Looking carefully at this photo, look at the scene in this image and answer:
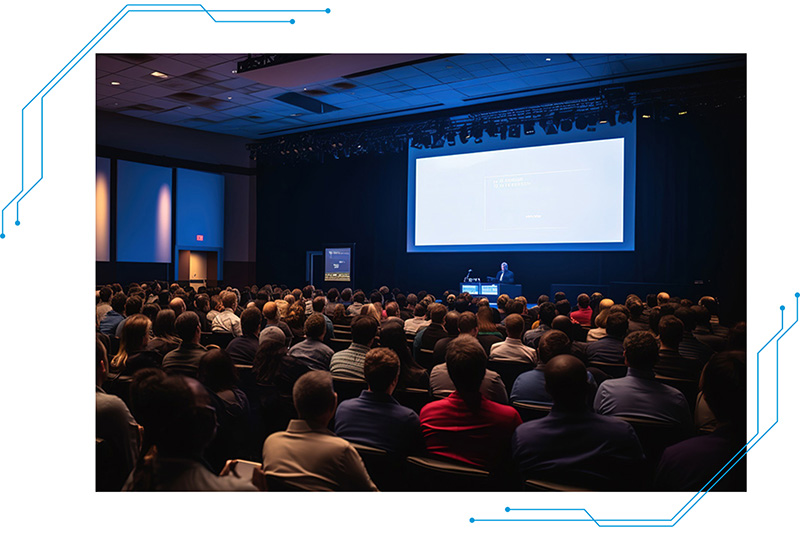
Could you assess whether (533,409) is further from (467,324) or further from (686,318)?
(686,318)

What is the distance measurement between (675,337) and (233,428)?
8.96ft

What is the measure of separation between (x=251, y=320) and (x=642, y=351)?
9.24 ft

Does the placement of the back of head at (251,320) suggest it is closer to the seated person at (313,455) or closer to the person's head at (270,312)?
the person's head at (270,312)

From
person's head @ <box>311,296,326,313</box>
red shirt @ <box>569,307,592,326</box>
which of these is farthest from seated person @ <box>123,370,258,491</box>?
red shirt @ <box>569,307,592,326</box>

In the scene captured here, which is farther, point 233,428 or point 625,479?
point 233,428

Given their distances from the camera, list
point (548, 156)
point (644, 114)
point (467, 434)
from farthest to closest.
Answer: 1. point (548, 156)
2. point (644, 114)
3. point (467, 434)

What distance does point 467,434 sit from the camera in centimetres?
232

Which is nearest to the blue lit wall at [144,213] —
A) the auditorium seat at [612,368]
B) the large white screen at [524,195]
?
the large white screen at [524,195]

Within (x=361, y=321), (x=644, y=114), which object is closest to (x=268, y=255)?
(x=644, y=114)

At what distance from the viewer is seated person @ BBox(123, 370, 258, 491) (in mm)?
1604

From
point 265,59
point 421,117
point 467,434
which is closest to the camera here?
point 467,434
